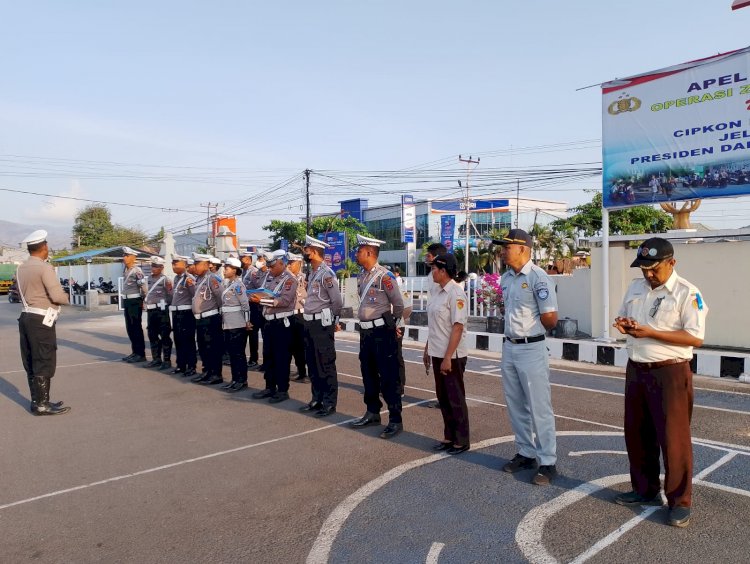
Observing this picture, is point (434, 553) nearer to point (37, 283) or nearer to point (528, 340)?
point (528, 340)

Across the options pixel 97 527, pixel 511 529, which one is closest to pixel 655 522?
pixel 511 529

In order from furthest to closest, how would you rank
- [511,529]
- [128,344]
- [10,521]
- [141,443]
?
[128,344] < [141,443] < [10,521] < [511,529]

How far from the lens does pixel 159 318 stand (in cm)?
1020

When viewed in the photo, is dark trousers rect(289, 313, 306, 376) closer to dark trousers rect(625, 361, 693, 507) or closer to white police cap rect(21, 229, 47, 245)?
white police cap rect(21, 229, 47, 245)

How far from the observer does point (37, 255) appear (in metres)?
6.92

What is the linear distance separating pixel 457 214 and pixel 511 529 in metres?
53.7

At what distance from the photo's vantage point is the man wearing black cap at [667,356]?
12.1ft

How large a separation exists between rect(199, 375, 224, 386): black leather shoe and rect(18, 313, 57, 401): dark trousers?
2.21m

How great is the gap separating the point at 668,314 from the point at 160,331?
8626 millimetres

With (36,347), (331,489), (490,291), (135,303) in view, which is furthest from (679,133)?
(36,347)

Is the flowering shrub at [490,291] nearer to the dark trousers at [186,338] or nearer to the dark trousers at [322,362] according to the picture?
the dark trousers at [186,338]

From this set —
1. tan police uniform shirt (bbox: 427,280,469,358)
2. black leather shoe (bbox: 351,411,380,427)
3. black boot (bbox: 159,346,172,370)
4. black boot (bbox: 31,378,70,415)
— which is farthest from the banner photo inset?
black boot (bbox: 31,378,70,415)

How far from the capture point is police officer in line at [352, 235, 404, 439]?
5809 millimetres

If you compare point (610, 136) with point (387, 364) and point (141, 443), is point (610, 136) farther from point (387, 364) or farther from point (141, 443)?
point (141, 443)
